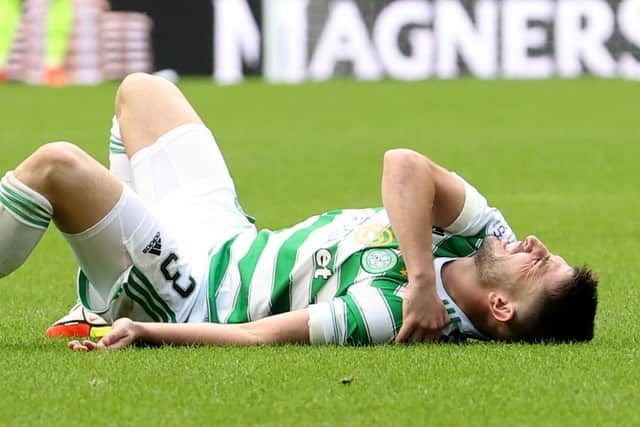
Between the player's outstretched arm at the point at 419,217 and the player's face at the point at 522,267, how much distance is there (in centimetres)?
20

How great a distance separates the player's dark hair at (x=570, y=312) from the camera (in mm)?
5359

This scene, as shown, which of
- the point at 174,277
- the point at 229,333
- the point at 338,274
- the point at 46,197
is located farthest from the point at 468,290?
the point at 46,197

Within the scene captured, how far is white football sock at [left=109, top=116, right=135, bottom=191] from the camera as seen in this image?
20.4 feet

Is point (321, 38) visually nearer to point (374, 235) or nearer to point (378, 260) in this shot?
point (374, 235)

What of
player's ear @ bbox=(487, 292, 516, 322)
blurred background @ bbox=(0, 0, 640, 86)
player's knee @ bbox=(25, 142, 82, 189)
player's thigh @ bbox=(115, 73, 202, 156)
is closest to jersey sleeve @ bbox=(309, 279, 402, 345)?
player's ear @ bbox=(487, 292, 516, 322)

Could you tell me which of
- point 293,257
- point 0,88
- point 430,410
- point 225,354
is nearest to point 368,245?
point 293,257

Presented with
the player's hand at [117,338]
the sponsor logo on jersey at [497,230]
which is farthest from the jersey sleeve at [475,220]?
the player's hand at [117,338]

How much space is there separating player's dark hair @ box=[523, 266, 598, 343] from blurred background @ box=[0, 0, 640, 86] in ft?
70.4

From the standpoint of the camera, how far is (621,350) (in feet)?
17.8

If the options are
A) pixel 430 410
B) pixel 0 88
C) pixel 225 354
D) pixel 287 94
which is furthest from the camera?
pixel 0 88

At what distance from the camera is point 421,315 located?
211 inches

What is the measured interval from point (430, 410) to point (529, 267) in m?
1.11

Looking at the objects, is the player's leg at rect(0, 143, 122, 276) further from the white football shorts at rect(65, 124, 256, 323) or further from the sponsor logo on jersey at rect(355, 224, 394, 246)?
the sponsor logo on jersey at rect(355, 224, 394, 246)

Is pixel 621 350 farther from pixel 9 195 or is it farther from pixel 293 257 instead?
pixel 9 195
